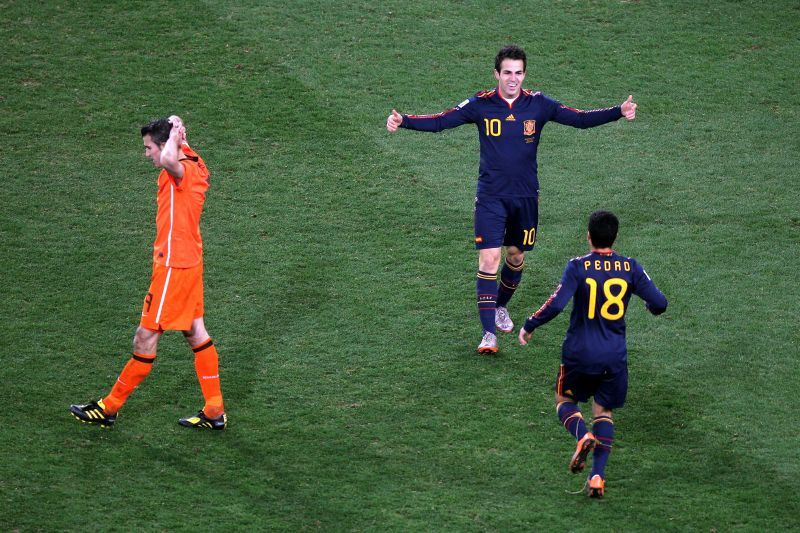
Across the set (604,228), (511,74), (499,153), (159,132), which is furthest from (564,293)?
(159,132)

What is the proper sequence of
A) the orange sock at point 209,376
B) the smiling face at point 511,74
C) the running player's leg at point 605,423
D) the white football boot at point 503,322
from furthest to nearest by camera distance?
the white football boot at point 503,322 < the smiling face at point 511,74 < the orange sock at point 209,376 < the running player's leg at point 605,423

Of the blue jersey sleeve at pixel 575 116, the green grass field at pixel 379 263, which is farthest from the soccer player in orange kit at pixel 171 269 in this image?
the blue jersey sleeve at pixel 575 116

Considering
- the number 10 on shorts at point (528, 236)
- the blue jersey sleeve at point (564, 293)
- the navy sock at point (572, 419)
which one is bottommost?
the navy sock at point (572, 419)

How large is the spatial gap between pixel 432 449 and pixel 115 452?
2121 millimetres

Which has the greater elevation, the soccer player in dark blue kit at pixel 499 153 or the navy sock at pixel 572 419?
the soccer player in dark blue kit at pixel 499 153

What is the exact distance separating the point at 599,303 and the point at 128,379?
323 cm

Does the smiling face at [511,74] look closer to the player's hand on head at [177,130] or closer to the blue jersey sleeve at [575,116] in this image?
the blue jersey sleeve at [575,116]

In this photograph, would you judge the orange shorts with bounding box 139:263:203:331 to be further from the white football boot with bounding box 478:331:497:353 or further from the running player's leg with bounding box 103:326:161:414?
the white football boot with bounding box 478:331:497:353

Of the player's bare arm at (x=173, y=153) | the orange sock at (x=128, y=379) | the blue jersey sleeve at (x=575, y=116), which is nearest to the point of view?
the player's bare arm at (x=173, y=153)

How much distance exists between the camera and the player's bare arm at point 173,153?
23.7ft

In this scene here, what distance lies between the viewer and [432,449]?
293 inches

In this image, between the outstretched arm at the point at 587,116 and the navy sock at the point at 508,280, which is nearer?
the outstretched arm at the point at 587,116

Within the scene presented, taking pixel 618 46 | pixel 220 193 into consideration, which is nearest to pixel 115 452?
pixel 220 193

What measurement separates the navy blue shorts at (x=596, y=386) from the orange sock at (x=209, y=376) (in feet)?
7.76
